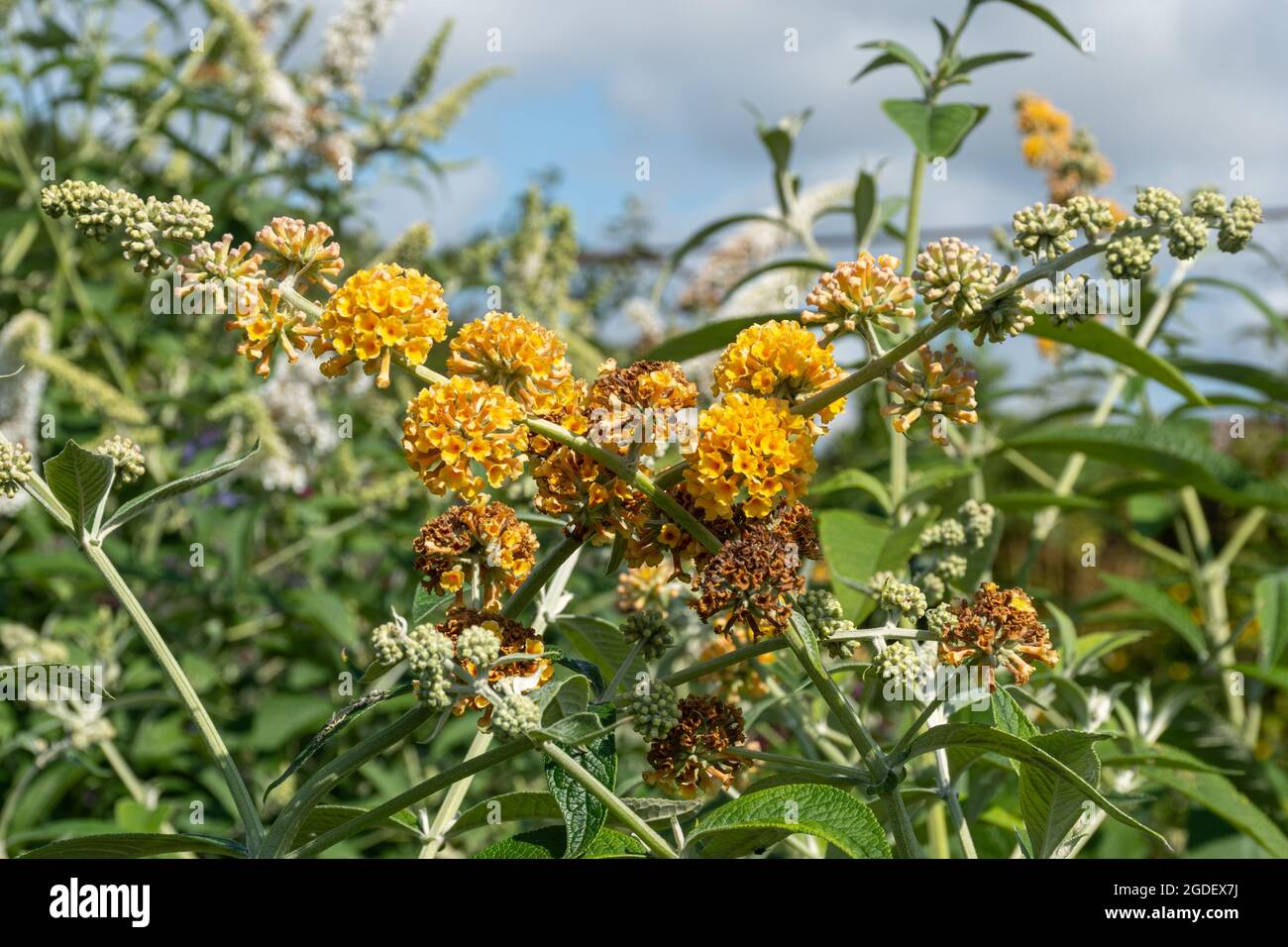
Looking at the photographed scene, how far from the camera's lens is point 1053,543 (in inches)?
455

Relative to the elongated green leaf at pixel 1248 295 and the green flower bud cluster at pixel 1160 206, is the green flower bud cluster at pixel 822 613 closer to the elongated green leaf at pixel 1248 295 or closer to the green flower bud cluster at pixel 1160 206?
the green flower bud cluster at pixel 1160 206

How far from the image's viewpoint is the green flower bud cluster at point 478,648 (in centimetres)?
108

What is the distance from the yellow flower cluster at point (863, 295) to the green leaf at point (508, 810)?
0.63m

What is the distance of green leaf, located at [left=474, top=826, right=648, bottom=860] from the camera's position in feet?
3.84

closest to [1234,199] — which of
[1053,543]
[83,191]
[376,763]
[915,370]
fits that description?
[915,370]

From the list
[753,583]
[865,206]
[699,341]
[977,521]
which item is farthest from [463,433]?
[865,206]

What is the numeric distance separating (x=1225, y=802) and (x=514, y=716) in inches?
54.8

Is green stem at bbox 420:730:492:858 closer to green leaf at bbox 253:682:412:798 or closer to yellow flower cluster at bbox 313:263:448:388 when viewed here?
green leaf at bbox 253:682:412:798

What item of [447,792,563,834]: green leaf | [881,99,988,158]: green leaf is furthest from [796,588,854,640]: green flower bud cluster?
[881,99,988,158]: green leaf

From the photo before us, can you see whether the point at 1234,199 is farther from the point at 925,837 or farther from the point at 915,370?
the point at 925,837

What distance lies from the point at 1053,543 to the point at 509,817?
1095 cm

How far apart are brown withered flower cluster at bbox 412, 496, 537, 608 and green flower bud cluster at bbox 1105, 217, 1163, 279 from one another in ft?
2.12

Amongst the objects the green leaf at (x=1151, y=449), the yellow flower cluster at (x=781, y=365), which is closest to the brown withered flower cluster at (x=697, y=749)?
the yellow flower cluster at (x=781, y=365)

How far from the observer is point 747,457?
43.4 inches
